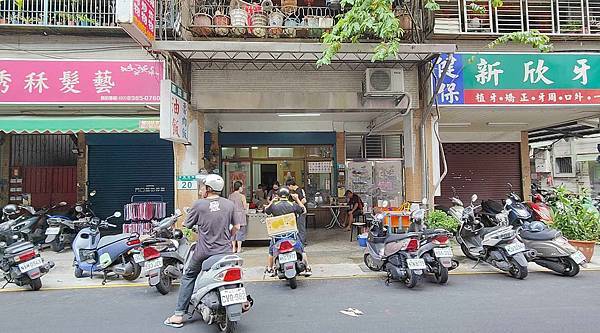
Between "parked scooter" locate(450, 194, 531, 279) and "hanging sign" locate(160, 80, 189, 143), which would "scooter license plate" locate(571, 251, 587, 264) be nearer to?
"parked scooter" locate(450, 194, 531, 279)

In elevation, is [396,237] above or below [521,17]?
below

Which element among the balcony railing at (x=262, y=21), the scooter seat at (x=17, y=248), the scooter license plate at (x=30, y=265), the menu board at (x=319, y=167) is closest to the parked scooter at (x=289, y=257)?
the scooter license plate at (x=30, y=265)

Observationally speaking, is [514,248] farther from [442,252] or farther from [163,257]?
[163,257]

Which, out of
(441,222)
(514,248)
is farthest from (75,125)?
(514,248)

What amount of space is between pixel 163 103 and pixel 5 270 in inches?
141

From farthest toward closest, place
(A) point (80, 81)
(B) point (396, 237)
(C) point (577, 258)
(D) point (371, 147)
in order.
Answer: (D) point (371, 147) → (A) point (80, 81) → (C) point (577, 258) → (B) point (396, 237)

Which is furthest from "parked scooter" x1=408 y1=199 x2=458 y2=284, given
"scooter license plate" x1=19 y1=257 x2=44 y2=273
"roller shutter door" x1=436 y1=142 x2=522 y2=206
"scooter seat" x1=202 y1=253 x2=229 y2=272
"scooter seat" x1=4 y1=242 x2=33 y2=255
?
"roller shutter door" x1=436 y1=142 x2=522 y2=206

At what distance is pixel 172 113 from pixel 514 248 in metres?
6.30

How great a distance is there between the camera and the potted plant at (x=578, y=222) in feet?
23.7

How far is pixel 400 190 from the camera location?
13.1m

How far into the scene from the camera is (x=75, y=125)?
7.55 meters

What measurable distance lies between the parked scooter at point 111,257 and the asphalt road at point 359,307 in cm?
36

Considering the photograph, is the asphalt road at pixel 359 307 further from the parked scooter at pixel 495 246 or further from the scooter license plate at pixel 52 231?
the scooter license plate at pixel 52 231

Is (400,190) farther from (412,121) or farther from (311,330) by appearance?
(311,330)
